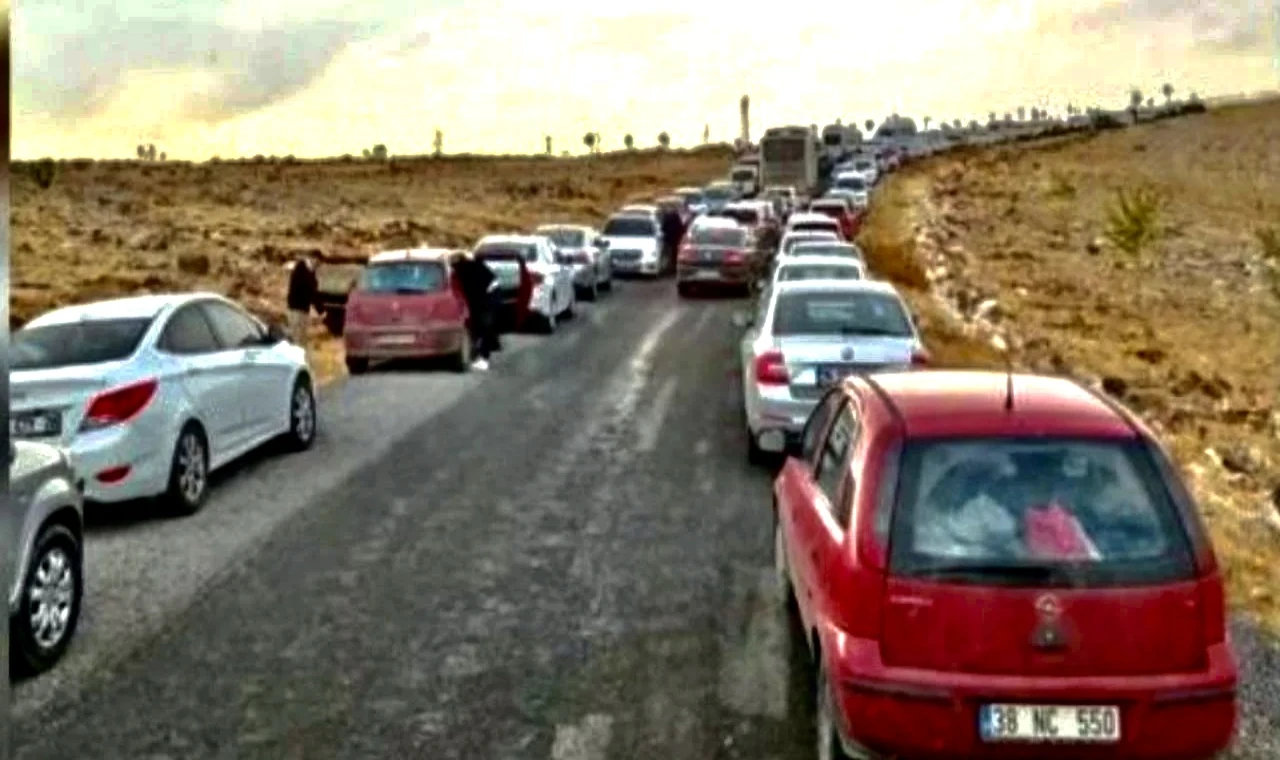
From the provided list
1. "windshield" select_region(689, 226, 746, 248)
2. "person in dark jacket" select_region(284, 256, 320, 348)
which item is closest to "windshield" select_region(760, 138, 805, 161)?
"windshield" select_region(689, 226, 746, 248)

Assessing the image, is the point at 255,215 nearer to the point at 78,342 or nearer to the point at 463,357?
the point at 463,357

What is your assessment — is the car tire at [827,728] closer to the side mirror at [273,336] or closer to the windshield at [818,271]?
the side mirror at [273,336]

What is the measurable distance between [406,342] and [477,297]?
1.60 metres

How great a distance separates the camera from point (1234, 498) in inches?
526

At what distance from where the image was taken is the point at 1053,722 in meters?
4.96

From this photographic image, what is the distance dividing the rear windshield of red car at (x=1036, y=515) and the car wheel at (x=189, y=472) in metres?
6.62

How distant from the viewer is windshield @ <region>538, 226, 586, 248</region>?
99.7 feet

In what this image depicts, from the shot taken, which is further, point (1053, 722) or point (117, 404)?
point (117, 404)

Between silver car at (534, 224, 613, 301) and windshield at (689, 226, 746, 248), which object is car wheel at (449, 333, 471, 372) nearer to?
silver car at (534, 224, 613, 301)

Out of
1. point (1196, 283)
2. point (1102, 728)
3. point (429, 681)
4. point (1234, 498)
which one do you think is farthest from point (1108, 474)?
point (1196, 283)

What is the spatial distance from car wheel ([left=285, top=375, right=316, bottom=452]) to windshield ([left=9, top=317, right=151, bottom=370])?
252cm

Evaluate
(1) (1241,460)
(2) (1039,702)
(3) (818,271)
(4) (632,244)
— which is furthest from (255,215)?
(2) (1039,702)

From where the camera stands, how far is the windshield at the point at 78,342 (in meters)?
10.0

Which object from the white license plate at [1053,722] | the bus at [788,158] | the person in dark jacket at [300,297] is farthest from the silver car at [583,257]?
the bus at [788,158]
